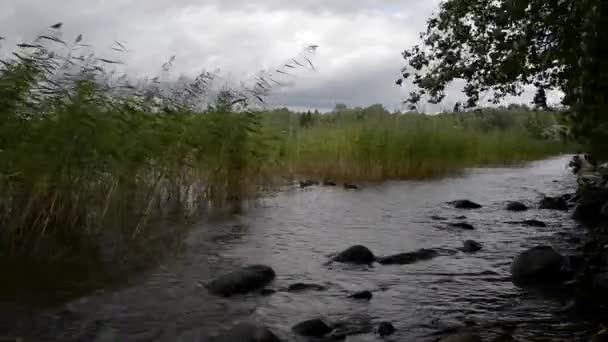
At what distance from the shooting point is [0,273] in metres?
5.73

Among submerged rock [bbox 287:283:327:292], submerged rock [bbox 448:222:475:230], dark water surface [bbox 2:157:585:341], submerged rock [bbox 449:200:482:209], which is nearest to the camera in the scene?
dark water surface [bbox 2:157:585:341]

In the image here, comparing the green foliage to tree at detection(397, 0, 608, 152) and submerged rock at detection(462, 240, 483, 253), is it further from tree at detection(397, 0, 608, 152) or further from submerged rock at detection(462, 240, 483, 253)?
submerged rock at detection(462, 240, 483, 253)

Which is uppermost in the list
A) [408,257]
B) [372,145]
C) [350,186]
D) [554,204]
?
[372,145]

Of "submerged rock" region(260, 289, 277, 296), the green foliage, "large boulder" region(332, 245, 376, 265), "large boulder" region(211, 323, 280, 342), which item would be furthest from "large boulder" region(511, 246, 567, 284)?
the green foliage

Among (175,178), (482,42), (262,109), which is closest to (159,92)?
(175,178)

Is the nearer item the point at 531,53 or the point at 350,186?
the point at 531,53

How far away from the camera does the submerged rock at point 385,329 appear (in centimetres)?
459

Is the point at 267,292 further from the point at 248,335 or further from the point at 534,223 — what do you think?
the point at 534,223

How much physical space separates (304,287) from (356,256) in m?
1.31

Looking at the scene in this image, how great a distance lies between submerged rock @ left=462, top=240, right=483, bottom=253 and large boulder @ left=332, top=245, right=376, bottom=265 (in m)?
1.41

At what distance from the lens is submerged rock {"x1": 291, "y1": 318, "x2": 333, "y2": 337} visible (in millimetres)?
4559

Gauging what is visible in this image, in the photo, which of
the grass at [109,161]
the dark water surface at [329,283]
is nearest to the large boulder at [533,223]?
the dark water surface at [329,283]

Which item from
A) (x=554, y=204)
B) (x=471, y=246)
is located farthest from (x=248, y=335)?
(x=554, y=204)

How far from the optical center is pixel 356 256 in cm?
706
